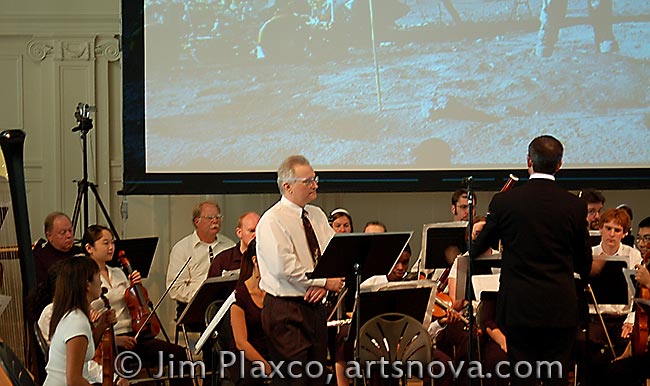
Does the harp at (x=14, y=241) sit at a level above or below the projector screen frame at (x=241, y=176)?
below

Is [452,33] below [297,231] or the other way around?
the other way around

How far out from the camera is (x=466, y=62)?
26.7 feet

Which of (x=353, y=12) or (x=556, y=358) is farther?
(x=353, y=12)

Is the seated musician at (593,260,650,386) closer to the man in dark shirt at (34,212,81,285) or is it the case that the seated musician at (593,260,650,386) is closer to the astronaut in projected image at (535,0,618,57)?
the astronaut in projected image at (535,0,618,57)

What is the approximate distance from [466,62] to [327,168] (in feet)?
4.57

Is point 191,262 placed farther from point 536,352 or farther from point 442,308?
point 536,352

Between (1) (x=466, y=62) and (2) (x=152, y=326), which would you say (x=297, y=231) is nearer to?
(2) (x=152, y=326)

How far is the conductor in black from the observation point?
447 cm

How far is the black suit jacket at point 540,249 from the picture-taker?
4469 millimetres

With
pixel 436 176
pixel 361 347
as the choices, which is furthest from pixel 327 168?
pixel 361 347

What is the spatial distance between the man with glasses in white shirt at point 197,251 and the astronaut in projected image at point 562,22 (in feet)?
9.51

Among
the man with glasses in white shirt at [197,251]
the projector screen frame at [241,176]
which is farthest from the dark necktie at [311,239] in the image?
the projector screen frame at [241,176]

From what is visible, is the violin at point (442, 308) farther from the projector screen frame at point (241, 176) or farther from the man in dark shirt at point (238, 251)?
the projector screen frame at point (241, 176)

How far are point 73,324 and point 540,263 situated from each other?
2.02 metres
